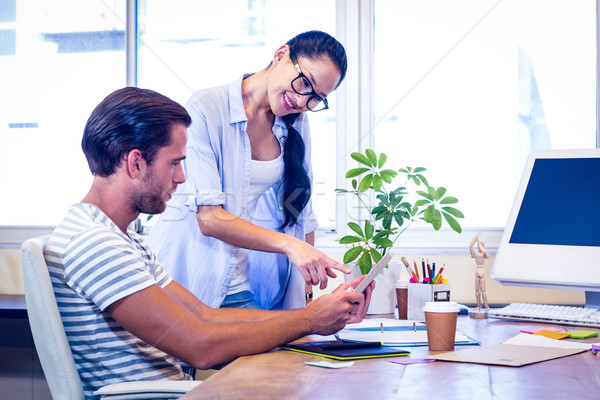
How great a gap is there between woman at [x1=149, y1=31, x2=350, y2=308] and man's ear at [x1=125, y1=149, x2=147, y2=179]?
0.98 feet

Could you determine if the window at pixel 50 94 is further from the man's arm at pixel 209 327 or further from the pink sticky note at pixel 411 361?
the pink sticky note at pixel 411 361

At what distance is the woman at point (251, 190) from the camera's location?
1.66 m

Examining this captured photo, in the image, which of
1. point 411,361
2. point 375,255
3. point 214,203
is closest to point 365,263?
point 375,255

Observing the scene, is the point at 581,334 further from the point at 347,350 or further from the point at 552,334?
the point at 347,350

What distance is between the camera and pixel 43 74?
10.0ft

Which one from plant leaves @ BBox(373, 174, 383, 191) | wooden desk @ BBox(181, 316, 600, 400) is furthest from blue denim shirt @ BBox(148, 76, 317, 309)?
wooden desk @ BBox(181, 316, 600, 400)

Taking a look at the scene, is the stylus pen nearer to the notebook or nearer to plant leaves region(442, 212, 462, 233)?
the notebook

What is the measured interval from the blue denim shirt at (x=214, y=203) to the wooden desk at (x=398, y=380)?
1.77 ft

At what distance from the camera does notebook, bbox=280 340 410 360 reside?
1.21m

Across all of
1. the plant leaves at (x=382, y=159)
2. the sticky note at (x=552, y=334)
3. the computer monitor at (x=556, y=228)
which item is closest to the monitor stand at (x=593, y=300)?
the computer monitor at (x=556, y=228)

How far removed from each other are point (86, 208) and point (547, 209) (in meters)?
1.37

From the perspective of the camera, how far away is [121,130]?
53.2 inches

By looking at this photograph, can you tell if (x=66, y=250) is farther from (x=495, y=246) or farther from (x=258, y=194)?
(x=495, y=246)

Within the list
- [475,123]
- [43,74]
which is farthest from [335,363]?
[43,74]
